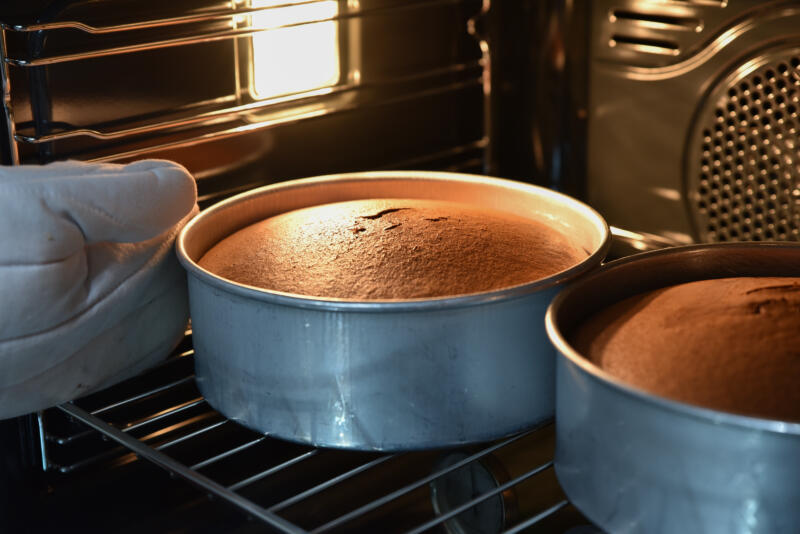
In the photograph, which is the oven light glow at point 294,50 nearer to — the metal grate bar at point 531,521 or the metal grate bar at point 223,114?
the metal grate bar at point 223,114

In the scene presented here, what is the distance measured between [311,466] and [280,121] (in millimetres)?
345

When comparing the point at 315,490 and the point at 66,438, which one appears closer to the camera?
the point at 315,490

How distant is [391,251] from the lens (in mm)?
778

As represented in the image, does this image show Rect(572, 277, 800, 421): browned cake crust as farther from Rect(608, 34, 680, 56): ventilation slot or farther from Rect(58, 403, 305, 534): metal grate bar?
Rect(608, 34, 680, 56): ventilation slot

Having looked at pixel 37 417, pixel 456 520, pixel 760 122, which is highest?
pixel 760 122

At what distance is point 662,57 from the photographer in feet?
3.34

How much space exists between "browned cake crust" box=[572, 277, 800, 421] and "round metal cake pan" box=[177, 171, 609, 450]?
0.18 feet

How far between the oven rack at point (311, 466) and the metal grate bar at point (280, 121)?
0.64 ft

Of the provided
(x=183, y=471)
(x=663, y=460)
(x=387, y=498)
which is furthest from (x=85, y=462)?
(x=663, y=460)

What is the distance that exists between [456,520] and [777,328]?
0.37 metres

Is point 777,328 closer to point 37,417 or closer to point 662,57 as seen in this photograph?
point 662,57

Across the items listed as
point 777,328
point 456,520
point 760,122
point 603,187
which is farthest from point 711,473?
point 603,187

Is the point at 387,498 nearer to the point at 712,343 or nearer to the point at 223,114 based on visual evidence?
the point at 712,343

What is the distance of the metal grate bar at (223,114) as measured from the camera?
2.68 ft
